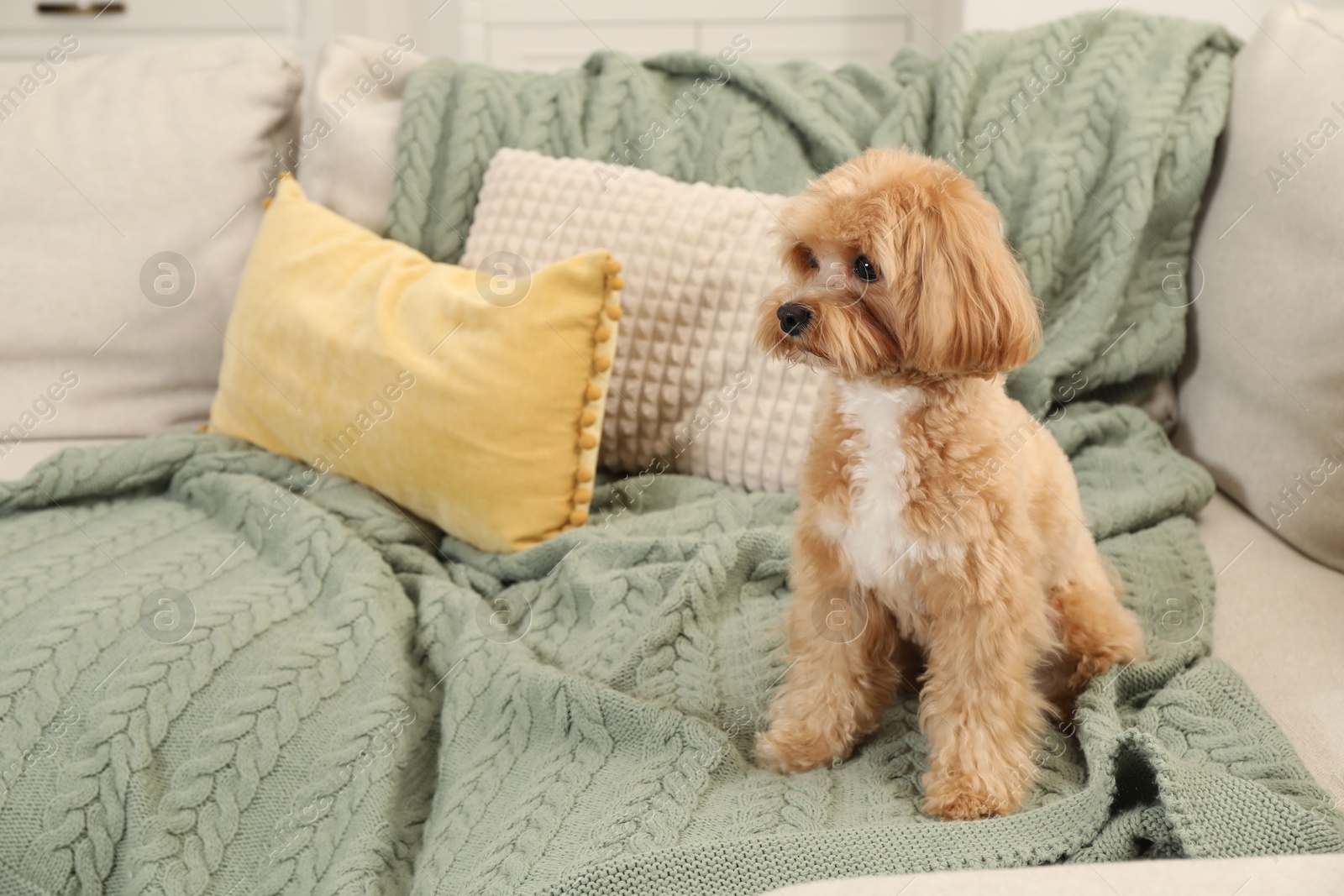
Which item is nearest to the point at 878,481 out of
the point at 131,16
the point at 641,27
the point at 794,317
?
the point at 794,317

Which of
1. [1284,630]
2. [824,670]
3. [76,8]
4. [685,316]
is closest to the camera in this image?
[824,670]

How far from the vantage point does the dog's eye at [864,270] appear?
1.07 meters

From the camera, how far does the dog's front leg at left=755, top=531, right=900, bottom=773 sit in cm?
121

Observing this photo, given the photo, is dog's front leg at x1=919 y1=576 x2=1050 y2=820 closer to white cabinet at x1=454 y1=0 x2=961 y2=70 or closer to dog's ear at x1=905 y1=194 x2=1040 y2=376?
dog's ear at x1=905 y1=194 x2=1040 y2=376

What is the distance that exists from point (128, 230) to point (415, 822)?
4.03 feet

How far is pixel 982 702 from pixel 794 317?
456mm

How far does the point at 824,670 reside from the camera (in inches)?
48.3

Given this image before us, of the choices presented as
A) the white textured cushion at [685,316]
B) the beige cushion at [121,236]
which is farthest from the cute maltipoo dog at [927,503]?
the beige cushion at [121,236]

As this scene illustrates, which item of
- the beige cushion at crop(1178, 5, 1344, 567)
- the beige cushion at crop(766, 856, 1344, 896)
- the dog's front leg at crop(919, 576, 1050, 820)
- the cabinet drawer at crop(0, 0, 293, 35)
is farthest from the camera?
the cabinet drawer at crop(0, 0, 293, 35)

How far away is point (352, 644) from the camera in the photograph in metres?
1.36

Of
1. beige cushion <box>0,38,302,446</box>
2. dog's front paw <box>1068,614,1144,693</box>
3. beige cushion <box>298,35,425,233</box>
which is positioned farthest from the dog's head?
beige cushion <box>0,38,302,446</box>

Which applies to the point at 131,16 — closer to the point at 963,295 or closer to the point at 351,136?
the point at 351,136

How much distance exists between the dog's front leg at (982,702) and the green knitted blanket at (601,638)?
0.04m

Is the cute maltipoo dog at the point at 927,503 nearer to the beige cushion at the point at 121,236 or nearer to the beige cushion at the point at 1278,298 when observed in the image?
the beige cushion at the point at 1278,298
